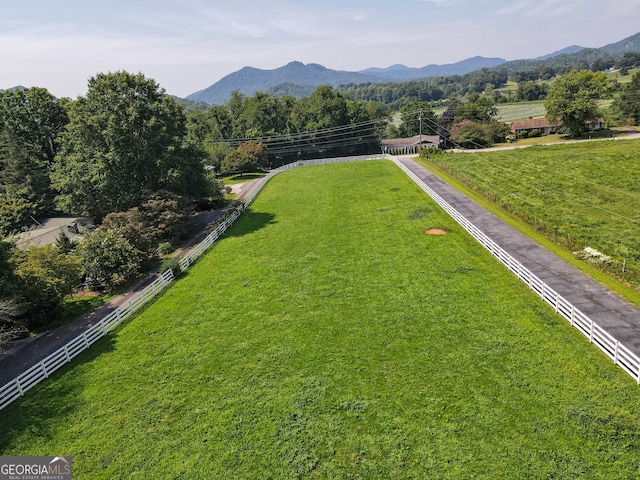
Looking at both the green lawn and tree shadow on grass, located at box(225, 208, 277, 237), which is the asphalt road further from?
the green lawn

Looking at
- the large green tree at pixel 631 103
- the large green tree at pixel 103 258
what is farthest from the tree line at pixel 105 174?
the large green tree at pixel 631 103

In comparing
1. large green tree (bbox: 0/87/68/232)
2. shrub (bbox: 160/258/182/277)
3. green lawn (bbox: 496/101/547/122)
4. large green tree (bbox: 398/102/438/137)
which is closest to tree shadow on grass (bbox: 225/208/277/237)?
shrub (bbox: 160/258/182/277)

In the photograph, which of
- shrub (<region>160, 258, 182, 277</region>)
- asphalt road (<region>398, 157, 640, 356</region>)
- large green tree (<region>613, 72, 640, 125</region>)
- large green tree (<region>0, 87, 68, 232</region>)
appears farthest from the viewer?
large green tree (<region>613, 72, 640, 125</region>)

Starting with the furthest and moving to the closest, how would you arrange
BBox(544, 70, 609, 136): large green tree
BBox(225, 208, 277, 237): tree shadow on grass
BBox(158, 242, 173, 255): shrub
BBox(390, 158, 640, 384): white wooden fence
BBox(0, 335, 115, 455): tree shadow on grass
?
BBox(544, 70, 609, 136): large green tree < BBox(225, 208, 277, 237): tree shadow on grass < BBox(158, 242, 173, 255): shrub < BBox(390, 158, 640, 384): white wooden fence < BBox(0, 335, 115, 455): tree shadow on grass

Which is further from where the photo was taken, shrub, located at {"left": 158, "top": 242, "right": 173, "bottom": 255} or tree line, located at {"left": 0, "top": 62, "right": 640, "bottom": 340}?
shrub, located at {"left": 158, "top": 242, "right": 173, "bottom": 255}

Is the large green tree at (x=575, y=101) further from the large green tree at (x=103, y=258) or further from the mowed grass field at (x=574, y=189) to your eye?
the large green tree at (x=103, y=258)

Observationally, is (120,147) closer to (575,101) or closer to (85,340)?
(85,340)
